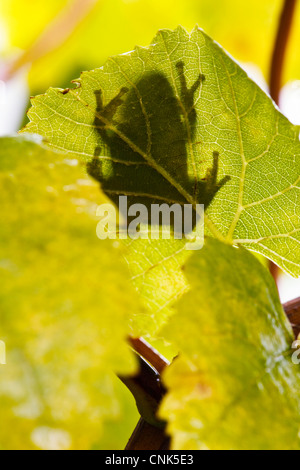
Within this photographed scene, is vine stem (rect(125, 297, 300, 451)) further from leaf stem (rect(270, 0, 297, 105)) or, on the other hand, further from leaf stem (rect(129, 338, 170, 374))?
leaf stem (rect(270, 0, 297, 105))

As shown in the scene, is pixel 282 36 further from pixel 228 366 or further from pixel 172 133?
pixel 228 366

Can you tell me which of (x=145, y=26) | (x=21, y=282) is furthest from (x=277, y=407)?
(x=145, y=26)

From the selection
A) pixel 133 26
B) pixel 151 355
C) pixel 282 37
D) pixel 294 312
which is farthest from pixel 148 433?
pixel 133 26

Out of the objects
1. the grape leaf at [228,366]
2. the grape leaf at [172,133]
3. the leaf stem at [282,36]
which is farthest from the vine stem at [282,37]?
the grape leaf at [228,366]

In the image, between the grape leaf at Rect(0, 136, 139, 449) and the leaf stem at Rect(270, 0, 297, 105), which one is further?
the leaf stem at Rect(270, 0, 297, 105)

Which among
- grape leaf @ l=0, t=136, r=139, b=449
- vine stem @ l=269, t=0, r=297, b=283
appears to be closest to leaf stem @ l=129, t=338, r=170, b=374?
grape leaf @ l=0, t=136, r=139, b=449

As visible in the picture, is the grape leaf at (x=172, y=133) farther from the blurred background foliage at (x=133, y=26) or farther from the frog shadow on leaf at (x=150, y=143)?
the blurred background foliage at (x=133, y=26)
